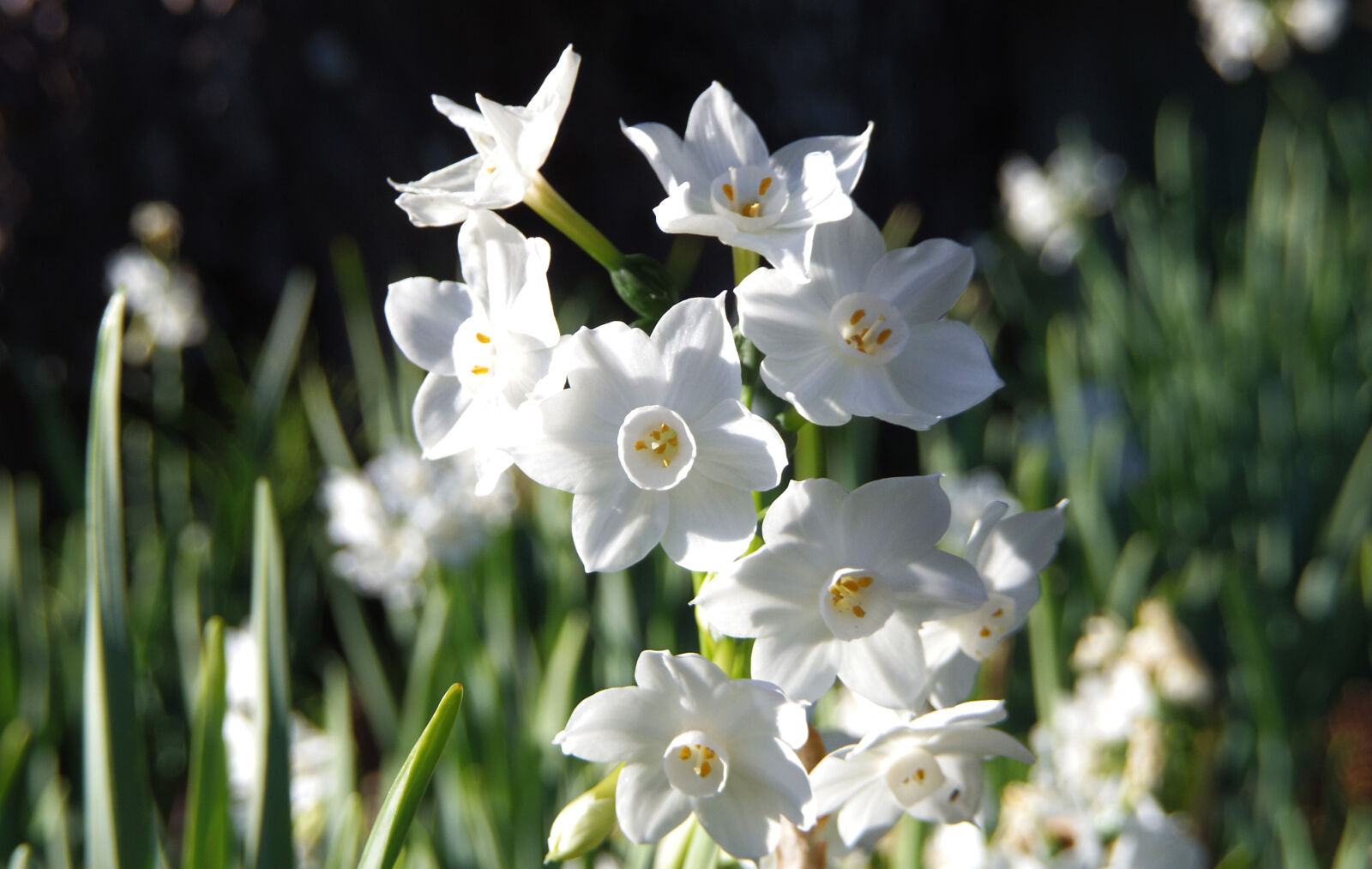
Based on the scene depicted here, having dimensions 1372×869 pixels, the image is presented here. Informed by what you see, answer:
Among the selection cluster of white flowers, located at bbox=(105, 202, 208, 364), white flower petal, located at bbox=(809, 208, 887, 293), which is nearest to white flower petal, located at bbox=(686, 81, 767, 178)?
white flower petal, located at bbox=(809, 208, 887, 293)

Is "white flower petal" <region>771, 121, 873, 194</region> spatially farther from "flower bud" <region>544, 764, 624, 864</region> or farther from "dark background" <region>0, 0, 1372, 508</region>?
"dark background" <region>0, 0, 1372, 508</region>

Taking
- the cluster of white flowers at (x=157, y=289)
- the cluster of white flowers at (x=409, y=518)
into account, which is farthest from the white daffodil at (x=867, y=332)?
the cluster of white flowers at (x=157, y=289)

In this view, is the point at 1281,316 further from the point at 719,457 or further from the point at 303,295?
the point at 303,295

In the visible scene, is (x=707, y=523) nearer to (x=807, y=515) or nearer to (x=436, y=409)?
(x=807, y=515)

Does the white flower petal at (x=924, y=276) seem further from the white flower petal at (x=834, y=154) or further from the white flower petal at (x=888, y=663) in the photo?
the white flower petal at (x=888, y=663)

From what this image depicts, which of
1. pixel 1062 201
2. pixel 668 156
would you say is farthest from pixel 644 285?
pixel 1062 201
